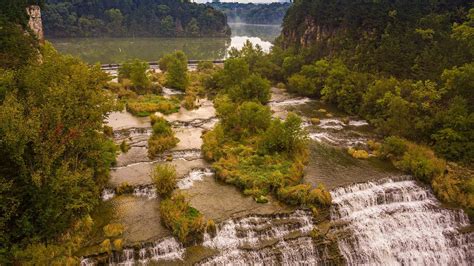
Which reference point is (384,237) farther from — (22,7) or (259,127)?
(22,7)

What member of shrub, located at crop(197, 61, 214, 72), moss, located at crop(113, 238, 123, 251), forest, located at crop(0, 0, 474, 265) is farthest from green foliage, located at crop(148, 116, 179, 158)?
shrub, located at crop(197, 61, 214, 72)

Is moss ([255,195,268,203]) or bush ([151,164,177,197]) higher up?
bush ([151,164,177,197])

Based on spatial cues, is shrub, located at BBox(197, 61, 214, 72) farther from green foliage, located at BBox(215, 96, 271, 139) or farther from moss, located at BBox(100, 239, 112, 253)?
moss, located at BBox(100, 239, 112, 253)

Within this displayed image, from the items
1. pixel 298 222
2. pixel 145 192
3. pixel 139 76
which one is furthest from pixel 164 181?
pixel 139 76

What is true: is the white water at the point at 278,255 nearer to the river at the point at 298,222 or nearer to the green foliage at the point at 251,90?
the river at the point at 298,222

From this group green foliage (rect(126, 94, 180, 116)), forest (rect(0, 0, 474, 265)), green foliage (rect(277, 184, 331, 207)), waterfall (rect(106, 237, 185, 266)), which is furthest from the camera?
green foliage (rect(126, 94, 180, 116))

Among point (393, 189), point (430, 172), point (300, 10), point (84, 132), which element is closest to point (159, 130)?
point (84, 132)
